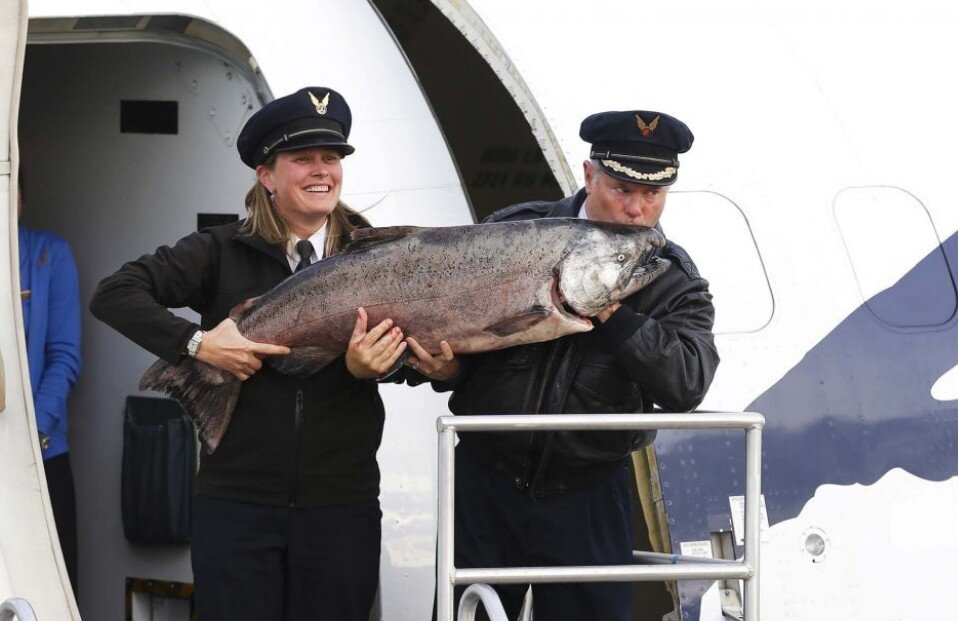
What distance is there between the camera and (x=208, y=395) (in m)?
3.19

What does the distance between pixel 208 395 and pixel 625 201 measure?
44.4 inches

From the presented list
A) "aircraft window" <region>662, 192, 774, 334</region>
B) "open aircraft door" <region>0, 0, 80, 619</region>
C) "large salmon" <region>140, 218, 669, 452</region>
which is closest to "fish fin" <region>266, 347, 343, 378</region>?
"large salmon" <region>140, 218, 669, 452</region>

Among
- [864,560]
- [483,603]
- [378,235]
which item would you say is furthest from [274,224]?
[864,560]

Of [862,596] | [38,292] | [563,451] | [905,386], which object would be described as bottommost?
[862,596]

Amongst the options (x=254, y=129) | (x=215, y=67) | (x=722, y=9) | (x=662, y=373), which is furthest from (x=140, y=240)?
(x=662, y=373)

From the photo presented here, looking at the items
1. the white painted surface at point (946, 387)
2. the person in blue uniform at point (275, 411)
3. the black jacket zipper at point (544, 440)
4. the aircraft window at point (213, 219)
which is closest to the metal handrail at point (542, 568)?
the black jacket zipper at point (544, 440)

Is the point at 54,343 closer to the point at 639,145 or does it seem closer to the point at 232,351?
the point at 232,351

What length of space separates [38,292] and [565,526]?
2.55 m

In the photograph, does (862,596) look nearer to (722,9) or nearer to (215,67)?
(722,9)

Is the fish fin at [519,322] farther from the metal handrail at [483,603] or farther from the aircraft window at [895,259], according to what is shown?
the aircraft window at [895,259]

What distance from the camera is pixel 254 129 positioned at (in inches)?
130

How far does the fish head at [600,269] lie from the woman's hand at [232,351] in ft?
2.36

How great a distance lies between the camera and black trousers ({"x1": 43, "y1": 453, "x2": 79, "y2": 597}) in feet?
15.6

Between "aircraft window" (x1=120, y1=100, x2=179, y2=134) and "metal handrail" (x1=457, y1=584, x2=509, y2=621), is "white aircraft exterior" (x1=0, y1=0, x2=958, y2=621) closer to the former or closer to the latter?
"aircraft window" (x1=120, y1=100, x2=179, y2=134)
